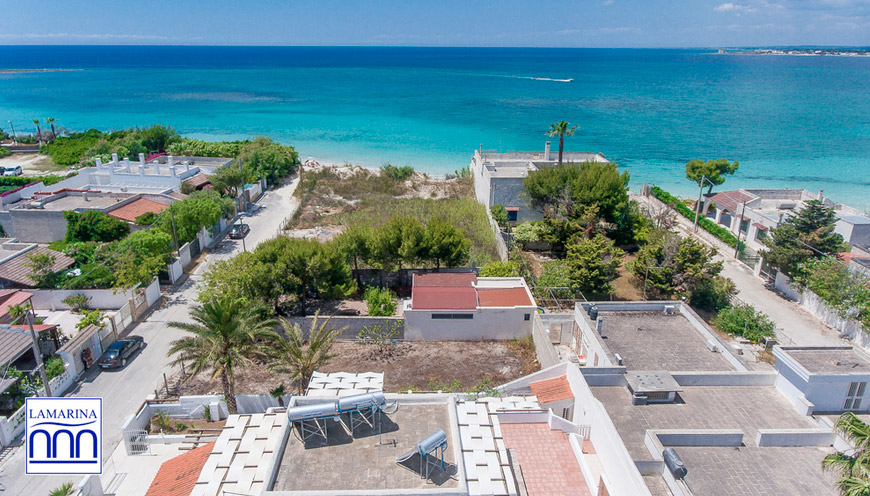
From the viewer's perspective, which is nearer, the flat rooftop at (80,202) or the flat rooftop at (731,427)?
the flat rooftop at (731,427)

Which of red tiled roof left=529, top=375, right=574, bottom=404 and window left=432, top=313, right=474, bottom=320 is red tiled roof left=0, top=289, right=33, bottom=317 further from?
red tiled roof left=529, top=375, right=574, bottom=404

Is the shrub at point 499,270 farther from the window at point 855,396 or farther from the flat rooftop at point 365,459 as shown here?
the window at point 855,396

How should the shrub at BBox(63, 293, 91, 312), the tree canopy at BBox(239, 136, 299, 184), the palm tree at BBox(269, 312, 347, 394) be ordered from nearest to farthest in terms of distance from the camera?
the palm tree at BBox(269, 312, 347, 394) < the shrub at BBox(63, 293, 91, 312) < the tree canopy at BBox(239, 136, 299, 184)

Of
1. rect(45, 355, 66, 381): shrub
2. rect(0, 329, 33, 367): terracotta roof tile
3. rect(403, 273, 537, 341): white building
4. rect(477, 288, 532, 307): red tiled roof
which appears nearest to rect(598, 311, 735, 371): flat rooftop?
rect(403, 273, 537, 341): white building

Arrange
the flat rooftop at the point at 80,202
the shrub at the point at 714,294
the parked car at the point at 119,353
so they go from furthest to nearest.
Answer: the flat rooftop at the point at 80,202
the shrub at the point at 714,294
the parked car at the point at 119,353

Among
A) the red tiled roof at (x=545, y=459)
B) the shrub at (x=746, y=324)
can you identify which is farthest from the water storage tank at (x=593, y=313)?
the shrub at (x=746, y=324)

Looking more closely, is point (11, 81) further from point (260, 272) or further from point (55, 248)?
point (260, 272)

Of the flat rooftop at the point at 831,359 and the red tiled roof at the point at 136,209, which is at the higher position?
the flat rooftop at the point at 831,359
